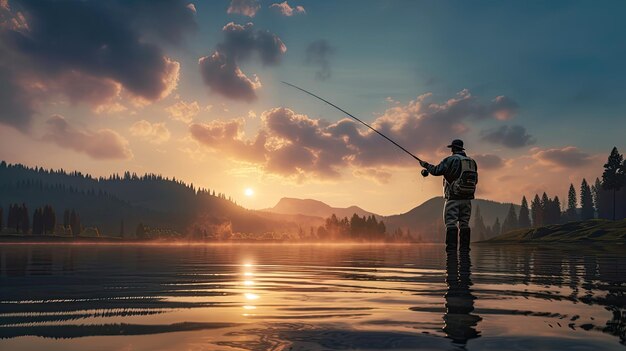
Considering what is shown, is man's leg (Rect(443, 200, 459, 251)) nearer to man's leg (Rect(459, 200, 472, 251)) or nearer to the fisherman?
the fisherman

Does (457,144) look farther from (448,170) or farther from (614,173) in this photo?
(614,173)

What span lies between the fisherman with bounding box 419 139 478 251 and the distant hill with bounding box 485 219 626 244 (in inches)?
4084

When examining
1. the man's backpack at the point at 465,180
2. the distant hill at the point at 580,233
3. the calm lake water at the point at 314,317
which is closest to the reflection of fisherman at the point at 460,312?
the calm lake water at the point at 314,317

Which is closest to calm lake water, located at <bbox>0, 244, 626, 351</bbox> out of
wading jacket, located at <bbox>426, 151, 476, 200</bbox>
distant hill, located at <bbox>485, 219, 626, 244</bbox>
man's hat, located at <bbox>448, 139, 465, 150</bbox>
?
wading jacket, located at <bbox>426, 151, 476, 200</bbox>

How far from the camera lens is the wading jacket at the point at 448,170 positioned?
16266 mm

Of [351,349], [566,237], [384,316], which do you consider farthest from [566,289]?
[566,237]

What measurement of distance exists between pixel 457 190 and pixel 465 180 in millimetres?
429

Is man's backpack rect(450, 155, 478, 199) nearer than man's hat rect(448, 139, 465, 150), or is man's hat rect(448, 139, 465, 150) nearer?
man's backpack rect(450, 155, 478, 199)

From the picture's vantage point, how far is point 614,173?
145125 millimetres

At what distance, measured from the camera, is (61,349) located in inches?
147

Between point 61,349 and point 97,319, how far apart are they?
4.55 ft

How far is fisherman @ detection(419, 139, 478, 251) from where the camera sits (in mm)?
16266

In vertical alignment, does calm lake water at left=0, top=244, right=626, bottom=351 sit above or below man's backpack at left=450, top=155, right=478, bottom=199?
below

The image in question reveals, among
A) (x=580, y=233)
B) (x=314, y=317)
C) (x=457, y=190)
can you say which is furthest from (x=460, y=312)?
(x=580, y=233)
